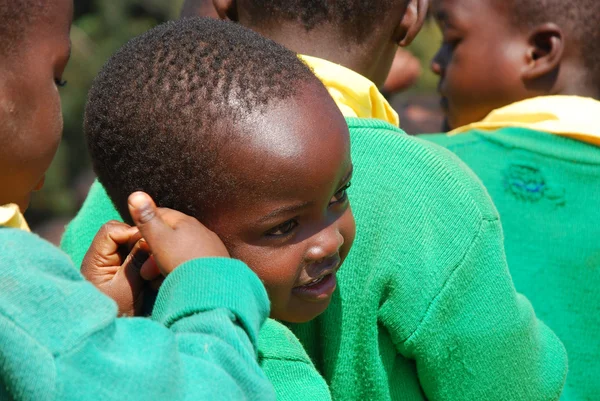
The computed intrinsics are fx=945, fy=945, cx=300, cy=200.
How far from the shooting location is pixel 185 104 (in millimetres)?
1723

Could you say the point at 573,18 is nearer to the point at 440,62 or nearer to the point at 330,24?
the point at 440,62

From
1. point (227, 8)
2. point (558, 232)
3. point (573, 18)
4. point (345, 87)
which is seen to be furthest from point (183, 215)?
point (573, 18)

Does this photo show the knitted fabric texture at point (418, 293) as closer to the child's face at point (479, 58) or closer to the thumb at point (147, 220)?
the thumb at point (147, 220)

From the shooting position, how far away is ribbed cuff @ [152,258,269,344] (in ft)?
4.99

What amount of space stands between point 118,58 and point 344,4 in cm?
70

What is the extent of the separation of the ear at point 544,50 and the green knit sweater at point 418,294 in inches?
54.9

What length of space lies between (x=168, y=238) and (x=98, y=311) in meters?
0.25

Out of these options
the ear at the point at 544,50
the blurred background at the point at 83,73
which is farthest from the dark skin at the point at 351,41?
the blurred background at the point at 83,73

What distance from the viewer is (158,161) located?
176 centimetres

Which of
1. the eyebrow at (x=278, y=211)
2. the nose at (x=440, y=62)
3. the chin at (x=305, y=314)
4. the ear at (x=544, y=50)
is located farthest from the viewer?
the nose at (x=440, y=62)

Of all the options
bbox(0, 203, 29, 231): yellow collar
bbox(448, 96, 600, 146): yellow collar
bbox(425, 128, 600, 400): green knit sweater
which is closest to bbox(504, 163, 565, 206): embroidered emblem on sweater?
bbox(425, 128, 600, 400): green knit sweater

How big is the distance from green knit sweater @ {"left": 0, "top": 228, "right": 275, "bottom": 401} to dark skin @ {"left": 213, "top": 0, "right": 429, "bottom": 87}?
2.99ft

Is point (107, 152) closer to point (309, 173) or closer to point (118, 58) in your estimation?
point (118, 58)

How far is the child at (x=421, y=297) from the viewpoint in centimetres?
191
